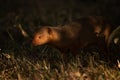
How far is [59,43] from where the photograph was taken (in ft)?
22.3

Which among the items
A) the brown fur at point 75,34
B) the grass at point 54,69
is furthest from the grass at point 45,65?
the brown fur at point 75,34

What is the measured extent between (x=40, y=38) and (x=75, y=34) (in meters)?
0.61

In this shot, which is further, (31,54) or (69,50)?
(31,54)

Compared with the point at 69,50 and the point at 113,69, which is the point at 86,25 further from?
the point at 113,69

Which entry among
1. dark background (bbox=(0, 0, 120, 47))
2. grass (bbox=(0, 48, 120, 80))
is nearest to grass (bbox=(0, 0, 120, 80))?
grass (bbox=(0, 48, 120, 80))

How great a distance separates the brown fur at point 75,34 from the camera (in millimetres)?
6680

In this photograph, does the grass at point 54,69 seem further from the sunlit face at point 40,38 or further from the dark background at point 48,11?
the dark background at point 48,11

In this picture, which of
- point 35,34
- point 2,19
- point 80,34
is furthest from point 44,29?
point 2,19

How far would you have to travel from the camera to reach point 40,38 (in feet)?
21.6

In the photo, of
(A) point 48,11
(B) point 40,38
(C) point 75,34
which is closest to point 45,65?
(B) point 40,38

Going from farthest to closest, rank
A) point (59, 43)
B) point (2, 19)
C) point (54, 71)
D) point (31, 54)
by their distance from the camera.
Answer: point (2, 19) → point (31, 54) → point (59, 43) → point (54, 71)

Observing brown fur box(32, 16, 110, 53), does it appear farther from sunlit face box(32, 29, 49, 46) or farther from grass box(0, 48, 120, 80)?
grass box(0, 48, 120, 80)

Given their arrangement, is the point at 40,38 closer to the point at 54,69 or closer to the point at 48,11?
the point at 54,69

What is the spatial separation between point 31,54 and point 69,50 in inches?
30.2
